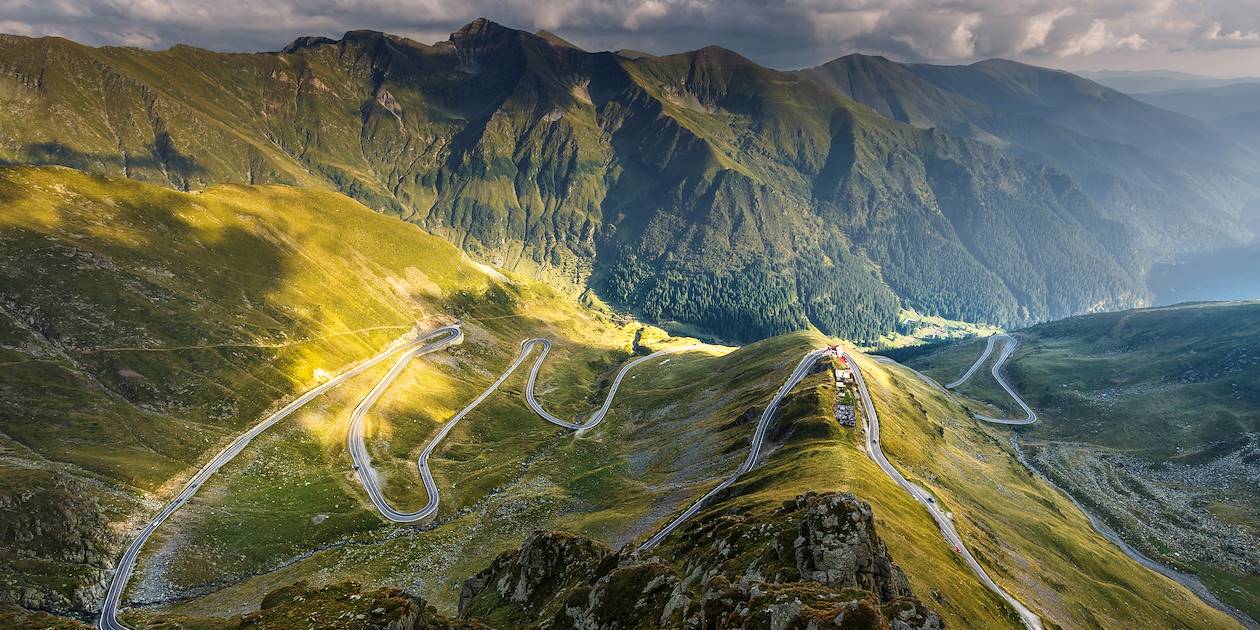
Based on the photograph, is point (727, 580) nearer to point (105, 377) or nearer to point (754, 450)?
point (754, 450)

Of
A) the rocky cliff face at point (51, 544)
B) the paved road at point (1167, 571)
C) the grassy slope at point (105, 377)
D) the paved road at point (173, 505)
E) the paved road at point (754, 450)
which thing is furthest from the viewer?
the paved road at point (1167, 571)

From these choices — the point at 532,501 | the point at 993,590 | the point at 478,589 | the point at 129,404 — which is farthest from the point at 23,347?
the point at 993,590

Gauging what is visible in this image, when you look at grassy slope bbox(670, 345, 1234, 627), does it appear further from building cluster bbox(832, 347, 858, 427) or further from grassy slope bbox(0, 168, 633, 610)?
grassy slope bbox(0, 168, 633, 610)

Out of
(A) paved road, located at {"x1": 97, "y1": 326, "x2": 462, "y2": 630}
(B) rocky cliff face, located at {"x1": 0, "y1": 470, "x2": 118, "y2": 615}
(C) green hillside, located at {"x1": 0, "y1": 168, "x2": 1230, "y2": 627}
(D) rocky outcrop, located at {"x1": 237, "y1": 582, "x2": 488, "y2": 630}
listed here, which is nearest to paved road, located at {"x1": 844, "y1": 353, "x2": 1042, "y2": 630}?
(C) green hillside, located at {"x1": 0, "y1": 168, "x2": 1230, "y2": 627}

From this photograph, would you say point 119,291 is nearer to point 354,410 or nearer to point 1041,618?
point 354,410

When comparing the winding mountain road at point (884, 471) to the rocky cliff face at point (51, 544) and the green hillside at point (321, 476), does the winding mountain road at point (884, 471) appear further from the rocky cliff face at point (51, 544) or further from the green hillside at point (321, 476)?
the rocky cliff face at point (51, 544)

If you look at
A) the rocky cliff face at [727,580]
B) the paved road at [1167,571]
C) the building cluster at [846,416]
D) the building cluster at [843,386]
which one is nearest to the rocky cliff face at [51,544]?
the rocky cliff face at [727,580]
